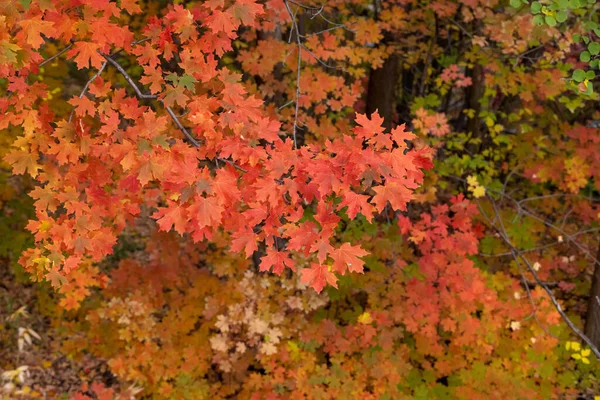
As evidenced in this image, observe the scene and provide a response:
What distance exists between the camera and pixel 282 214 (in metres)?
3.52

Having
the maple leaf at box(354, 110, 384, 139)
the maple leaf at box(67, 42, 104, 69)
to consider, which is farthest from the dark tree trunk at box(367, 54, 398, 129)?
the maple leaf at box(67, 42, 104, 69)

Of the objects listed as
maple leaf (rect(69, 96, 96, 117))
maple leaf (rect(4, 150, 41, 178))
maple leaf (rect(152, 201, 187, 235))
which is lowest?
maple leaf (rect(152, 201, 187, 235))

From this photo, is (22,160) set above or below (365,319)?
above

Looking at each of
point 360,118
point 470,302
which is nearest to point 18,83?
point 360,118

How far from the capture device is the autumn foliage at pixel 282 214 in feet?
10.1

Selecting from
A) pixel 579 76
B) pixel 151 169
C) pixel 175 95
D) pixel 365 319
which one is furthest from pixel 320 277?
pixel 365 319

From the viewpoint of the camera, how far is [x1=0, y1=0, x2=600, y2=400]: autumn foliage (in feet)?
10.1

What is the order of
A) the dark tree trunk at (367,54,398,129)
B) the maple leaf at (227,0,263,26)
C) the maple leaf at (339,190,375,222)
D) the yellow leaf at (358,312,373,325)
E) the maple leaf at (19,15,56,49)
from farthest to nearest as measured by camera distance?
the dark tree trunk at (367,54,398,129) → the yellow leaf at (358,312,373,325) → the maple leaf at (227,0,263,26) → the maple leaf at (339,190,375,222) → the maple leaf at (19,15,56,49)

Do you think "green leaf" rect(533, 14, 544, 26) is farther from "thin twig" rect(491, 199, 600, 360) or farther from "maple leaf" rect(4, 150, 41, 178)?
"maple leaf" rect(4, 150, 41, 178)

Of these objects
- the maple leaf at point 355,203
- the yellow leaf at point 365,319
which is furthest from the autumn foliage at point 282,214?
the yellow leaf at point 365,319

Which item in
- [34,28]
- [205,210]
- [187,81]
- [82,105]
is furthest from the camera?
[82,105]

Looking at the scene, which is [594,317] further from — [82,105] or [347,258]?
[82,105]

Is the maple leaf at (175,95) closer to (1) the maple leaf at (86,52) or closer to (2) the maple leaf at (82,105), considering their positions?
(1) the maple leaf at (86,52)

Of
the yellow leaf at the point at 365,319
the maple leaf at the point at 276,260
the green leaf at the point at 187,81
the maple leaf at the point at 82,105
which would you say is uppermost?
the green leaf at the point at 187,81
